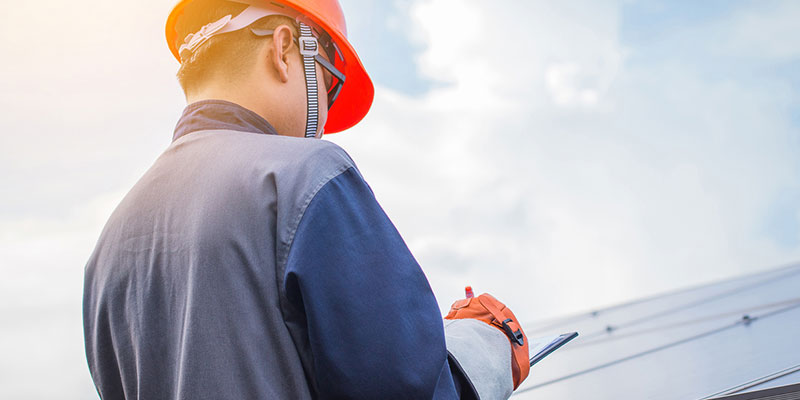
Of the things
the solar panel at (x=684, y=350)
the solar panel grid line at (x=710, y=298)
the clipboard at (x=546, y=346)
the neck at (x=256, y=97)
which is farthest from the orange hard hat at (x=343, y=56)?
the solar panel grid line at (x=710, y=298)

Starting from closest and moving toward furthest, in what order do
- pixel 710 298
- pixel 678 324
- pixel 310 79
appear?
pixel 310 79, pixel 678 324, pixel 710 298

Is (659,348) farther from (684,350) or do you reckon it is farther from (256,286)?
(256,286)

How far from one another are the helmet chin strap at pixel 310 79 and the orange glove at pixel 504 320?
0.57 metres

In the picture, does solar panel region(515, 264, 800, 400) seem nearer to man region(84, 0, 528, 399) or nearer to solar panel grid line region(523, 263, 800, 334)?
solar panel grid line region(523, 263, 800, 334)

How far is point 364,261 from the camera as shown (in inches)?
31.1

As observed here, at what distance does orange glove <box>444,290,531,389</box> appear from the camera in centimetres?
121

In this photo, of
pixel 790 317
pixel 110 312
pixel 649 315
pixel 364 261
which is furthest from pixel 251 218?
pixel 649 315

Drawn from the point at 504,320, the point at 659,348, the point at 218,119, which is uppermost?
the point at 218,119

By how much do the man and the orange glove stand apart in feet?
0.63

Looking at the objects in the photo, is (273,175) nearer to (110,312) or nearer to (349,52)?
(110,312)

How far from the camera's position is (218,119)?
1.03 metres

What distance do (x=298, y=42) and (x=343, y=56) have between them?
1.35 ft

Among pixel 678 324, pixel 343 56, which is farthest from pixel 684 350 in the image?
pixel 343 56

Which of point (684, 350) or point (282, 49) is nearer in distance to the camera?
point (282, 49)
